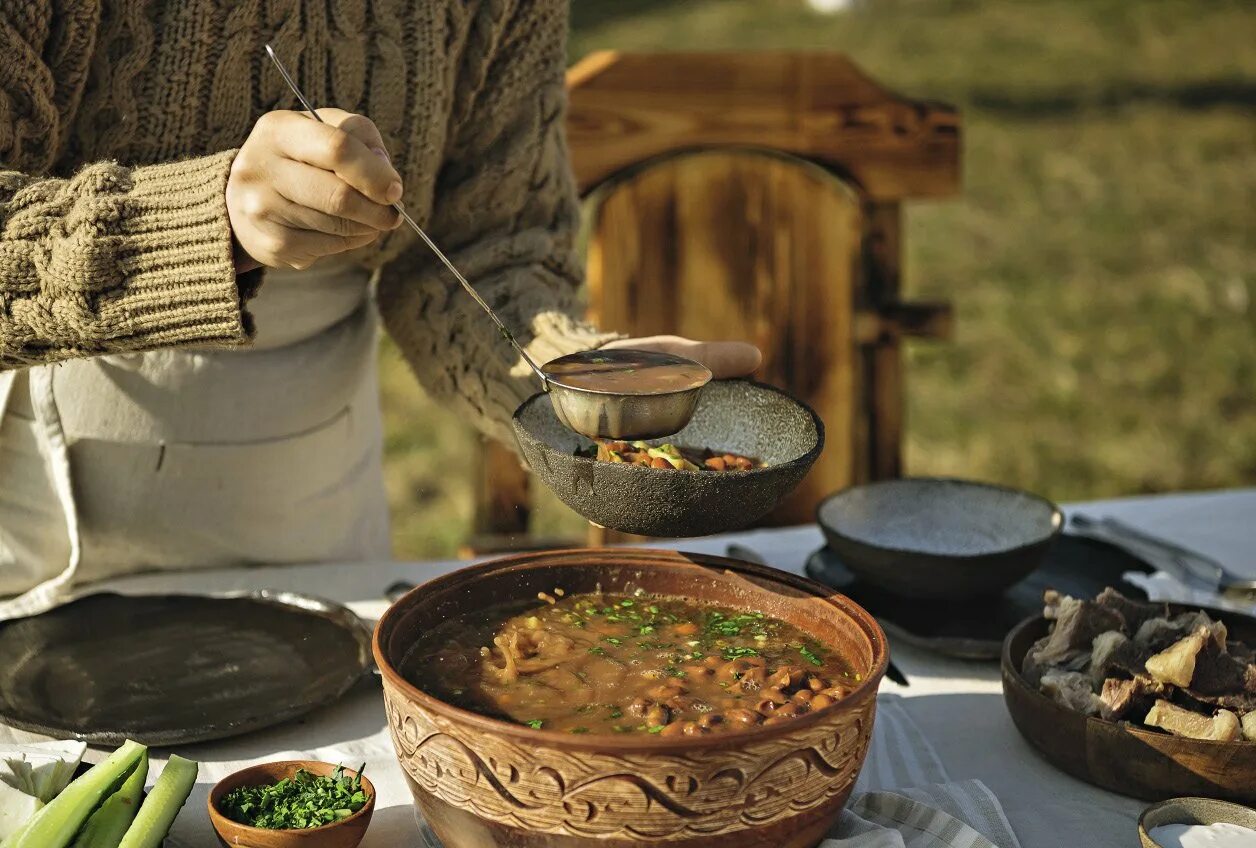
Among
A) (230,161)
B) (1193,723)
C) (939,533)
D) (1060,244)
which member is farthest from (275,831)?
(1060,244)

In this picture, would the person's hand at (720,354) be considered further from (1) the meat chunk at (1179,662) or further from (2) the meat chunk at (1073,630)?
(1) the meat chunk at (1179,662)

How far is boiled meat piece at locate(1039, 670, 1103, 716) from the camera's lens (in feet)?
5.42

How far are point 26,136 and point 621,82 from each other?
1641 millimetres

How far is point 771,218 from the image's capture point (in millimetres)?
3418

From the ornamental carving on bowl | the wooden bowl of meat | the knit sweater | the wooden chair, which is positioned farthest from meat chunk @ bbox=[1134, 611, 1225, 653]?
the wooden chair

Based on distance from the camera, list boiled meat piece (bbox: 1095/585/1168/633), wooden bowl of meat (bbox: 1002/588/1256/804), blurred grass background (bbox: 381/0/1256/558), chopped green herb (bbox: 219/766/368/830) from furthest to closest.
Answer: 1. blurred grass background (bbox: 381/0/1256/558)
2. boiled meat piece (bbox: 1095/585/1168/633)
3. wooden bowl of meat (bbox: 1002/588/1256/804)
4. chopped green herb (bbox: 219/766/368/830)

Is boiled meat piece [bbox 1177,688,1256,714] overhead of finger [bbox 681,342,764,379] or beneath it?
beneath

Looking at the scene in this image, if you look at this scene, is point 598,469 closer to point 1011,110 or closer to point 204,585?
point 204,585

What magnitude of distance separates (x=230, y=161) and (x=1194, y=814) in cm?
136

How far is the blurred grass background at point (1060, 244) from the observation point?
5.73 metres

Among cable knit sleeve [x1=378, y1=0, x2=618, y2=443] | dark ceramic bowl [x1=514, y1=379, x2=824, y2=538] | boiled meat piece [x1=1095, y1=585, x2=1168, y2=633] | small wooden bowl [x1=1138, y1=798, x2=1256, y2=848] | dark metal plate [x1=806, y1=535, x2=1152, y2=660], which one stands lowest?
small wooden bowl [x1=1138, y1=798, x2=1256, y2=848]

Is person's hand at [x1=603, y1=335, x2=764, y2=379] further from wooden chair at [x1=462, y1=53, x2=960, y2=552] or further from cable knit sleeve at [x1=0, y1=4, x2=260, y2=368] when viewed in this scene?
wooden chair at [x1=462, y1=53, x2=960, y2=552]

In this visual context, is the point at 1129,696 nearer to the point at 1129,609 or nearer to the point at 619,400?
the point at 1129,609

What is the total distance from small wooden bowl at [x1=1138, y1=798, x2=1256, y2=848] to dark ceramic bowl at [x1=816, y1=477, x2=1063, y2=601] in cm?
51
